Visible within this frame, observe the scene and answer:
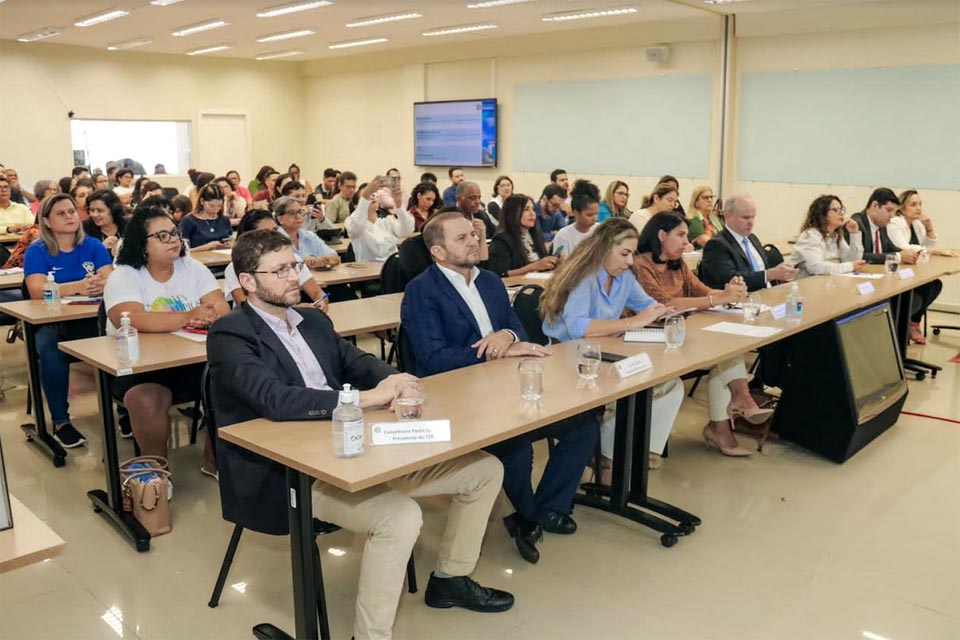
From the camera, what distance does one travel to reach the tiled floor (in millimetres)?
2738

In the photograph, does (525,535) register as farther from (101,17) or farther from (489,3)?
(101,17)

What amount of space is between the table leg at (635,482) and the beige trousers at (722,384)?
2.82 feet

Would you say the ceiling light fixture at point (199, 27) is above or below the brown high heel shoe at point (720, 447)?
above

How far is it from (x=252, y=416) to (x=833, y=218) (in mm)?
4483

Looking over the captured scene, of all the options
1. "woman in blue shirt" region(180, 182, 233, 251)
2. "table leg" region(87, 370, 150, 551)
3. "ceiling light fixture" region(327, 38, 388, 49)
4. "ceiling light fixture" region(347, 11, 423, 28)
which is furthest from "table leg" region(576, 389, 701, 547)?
"ceiling light fixture" region(327, 38, 388, 49)

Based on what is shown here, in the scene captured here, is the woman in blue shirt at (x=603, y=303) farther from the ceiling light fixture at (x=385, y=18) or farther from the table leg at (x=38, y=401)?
the ceiling light fixture at (x=385, y=18)

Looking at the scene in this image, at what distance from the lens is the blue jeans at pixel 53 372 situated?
14.2 ft

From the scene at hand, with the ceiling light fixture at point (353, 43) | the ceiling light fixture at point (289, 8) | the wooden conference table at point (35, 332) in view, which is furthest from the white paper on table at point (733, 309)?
the ceiling light fixture at point (353, 43)

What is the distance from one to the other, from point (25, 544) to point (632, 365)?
6.61 ft

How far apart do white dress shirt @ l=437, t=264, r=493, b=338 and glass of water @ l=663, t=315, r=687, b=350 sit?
2.33 ft

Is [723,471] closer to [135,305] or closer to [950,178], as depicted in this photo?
[135,305]

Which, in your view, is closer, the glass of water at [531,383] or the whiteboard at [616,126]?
the glass of water at [531,383]

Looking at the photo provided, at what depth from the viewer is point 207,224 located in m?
6.95

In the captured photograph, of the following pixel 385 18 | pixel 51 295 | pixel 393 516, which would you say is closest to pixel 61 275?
pixel 51 295
